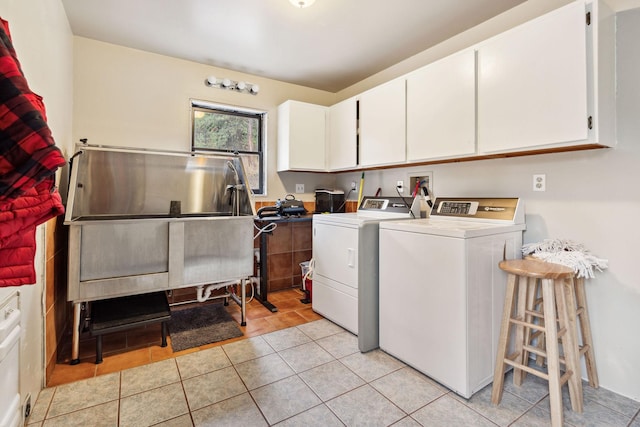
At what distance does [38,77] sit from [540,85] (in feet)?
9.08

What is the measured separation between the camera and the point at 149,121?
301 cm

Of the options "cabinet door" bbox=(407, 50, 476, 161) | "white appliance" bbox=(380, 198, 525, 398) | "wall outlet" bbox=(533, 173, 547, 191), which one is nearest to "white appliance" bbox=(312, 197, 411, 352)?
"white appliance" bbox=(380, 198, 525, 398)

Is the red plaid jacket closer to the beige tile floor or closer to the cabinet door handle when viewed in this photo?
the beige tile floor

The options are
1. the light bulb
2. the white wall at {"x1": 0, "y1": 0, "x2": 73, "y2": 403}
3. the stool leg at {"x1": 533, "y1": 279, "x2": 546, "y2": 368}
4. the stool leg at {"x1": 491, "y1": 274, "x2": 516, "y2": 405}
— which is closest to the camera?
the white wall at {"x1": 0, "y1": 0, "x2": 73, "y2": 403}

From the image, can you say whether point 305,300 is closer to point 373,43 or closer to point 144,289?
point 144,289

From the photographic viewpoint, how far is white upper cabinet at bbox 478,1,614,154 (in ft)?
5.28

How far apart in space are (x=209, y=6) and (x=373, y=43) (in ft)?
4.57

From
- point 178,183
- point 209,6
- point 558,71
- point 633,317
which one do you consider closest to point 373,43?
point 209,6

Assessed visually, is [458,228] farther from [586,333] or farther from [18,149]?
[18,149]

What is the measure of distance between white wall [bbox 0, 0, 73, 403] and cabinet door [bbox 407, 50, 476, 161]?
7.92ft

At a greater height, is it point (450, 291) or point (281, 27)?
point (281, 27)

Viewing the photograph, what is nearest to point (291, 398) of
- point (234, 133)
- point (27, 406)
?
point (27, 406)

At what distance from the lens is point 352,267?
237 cm

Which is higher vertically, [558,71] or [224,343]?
[558,71]
